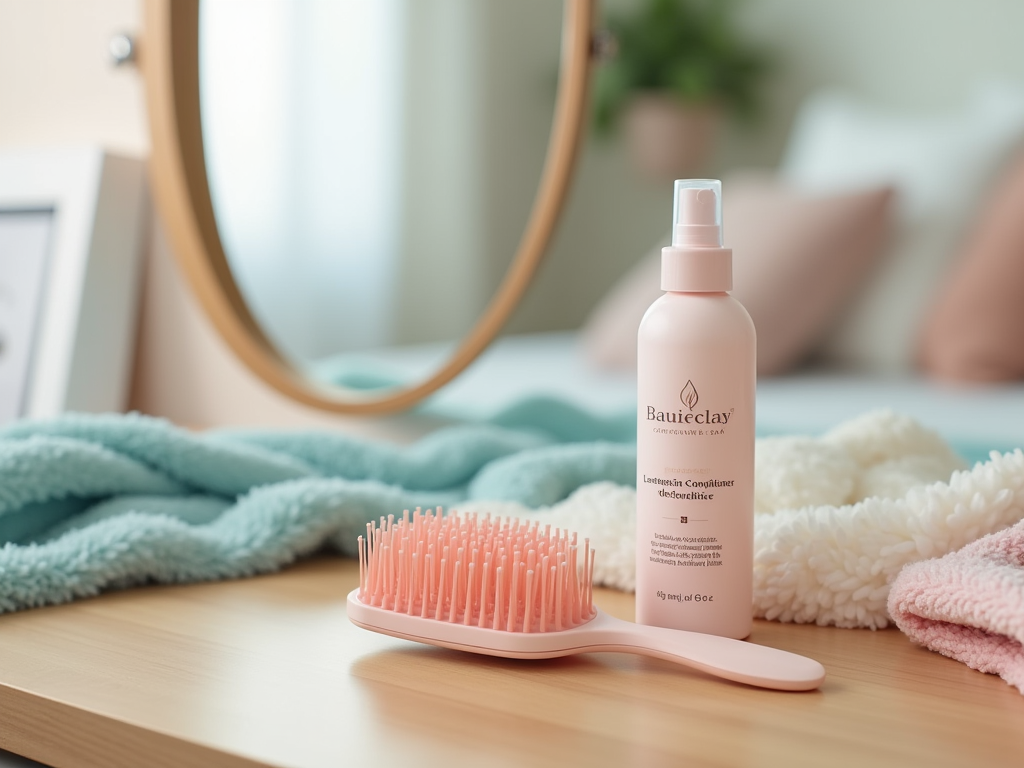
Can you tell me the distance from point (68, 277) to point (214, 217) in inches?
5.3

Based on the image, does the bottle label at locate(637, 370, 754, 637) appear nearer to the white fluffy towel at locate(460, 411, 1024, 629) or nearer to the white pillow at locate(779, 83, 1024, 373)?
the white fluffy towel at locate(460, 411, 1024, 629)

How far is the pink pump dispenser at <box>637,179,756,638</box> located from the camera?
17.0 inches

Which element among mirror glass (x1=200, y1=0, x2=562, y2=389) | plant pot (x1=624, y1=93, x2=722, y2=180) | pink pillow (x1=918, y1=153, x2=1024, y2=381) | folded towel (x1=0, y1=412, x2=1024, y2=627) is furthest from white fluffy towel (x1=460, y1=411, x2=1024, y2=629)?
plant pot (x1=624, y1=93, x2=722, y2=180)

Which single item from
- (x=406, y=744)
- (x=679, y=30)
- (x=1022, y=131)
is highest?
(x=679, y=30)

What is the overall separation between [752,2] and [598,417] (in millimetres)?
446

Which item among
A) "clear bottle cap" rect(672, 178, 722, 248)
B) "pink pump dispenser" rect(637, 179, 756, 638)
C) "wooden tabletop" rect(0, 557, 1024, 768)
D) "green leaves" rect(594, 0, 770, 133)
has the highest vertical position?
"green leaves" rect(594, 0, 770, 133)

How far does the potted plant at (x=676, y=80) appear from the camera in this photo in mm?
1000

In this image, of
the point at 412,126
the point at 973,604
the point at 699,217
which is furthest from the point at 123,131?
the point at 973,604

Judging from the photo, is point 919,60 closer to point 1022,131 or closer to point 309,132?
point 1022,131

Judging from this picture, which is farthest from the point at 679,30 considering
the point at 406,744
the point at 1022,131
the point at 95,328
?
the point at 406,744

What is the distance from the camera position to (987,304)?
2.59 feet

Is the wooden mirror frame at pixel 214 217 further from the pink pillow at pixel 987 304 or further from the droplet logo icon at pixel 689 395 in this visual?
the droplet logo icon at pixel 689 395

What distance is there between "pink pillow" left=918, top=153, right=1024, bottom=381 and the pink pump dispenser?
0.41m

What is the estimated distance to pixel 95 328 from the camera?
0.96 m
